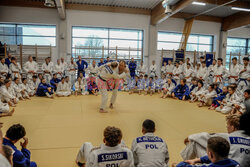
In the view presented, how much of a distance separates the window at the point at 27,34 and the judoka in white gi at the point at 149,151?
11.2 m

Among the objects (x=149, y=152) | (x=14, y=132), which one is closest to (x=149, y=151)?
(x=149, y=152)

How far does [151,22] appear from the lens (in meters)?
12.5

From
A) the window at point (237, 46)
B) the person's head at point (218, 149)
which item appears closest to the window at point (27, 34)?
the person's head at point (218, 149)

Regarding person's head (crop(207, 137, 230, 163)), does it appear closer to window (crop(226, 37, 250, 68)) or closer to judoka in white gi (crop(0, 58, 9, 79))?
judoka in white gi (crop(0, 58, 9, 79))

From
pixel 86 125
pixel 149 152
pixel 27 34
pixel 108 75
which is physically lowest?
Answer: pixel 86 125

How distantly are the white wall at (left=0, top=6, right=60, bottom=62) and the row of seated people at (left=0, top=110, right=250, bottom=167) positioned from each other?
1069 cm

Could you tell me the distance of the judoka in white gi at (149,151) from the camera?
186cm

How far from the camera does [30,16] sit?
1108 centimetres

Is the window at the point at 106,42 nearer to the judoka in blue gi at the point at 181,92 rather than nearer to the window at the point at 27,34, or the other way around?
the window at the point at 27,34

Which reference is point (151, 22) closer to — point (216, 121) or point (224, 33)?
point (224, 33)

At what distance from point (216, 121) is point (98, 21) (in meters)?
9.45

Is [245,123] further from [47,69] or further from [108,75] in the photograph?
[47,69]

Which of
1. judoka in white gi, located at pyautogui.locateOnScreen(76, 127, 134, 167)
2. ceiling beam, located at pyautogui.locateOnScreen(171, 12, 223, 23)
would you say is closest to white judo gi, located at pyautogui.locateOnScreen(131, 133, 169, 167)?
judoka in white gi, located at pyautogui.locateOnScreen(76, 127, 134, 167)

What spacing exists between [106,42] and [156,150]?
11.2 meters
